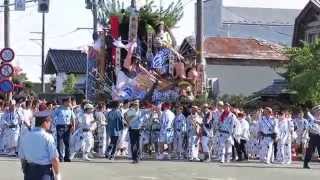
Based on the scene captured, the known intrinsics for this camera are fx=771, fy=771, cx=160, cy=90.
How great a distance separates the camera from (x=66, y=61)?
68.6 meters

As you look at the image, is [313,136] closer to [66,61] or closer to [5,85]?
[5,85]

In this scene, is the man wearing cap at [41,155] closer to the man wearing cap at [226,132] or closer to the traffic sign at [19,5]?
the man wearing cap at [226,132]

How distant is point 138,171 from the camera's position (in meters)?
19.5

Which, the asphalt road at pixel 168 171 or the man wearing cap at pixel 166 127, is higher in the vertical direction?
the man wearing cap at pixel 166 127

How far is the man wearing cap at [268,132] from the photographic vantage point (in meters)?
24.0

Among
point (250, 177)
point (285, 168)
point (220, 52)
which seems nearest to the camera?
point (250, 177)

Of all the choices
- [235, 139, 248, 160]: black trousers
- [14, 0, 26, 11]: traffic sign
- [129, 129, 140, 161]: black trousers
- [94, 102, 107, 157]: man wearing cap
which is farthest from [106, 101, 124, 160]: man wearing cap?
[14, 0, 26, 11]: traffic sign

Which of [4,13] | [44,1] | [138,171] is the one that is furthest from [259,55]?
[138,171]

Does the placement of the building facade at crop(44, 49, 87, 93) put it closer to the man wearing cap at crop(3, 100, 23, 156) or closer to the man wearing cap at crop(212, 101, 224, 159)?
the man wearing cap at crop(3, 100, 23, 156)

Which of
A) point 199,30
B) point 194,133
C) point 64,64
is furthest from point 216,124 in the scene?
point 64,64

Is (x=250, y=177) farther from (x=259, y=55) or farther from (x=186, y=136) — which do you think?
(x=259, y=55)

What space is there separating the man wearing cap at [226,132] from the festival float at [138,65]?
6349 millimetres

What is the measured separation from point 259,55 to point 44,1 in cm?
2334

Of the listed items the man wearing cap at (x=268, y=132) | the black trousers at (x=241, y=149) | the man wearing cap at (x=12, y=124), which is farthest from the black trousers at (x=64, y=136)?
the man wearing cap at (x=268, y=132)
